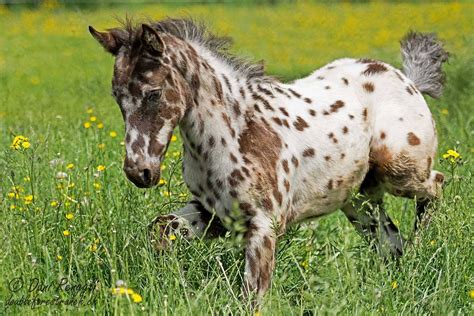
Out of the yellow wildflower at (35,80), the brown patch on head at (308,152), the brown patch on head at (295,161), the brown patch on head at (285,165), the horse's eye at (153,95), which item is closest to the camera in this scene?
the horse's eye at (153,95)

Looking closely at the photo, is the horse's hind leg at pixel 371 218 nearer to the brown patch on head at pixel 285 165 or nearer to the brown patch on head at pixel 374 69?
the brown patch on head at pixel 374 69

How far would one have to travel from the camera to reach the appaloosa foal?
5172mm

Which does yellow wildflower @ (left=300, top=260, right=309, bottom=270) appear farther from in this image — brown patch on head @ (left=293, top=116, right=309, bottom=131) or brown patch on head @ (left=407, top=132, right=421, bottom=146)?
brown patch on head @ (left=407, top=132, right=421, bottom=146)

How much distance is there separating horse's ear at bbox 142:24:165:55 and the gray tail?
8.82ft

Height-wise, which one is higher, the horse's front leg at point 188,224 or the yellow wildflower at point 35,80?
the horse's front leg at point 188,224

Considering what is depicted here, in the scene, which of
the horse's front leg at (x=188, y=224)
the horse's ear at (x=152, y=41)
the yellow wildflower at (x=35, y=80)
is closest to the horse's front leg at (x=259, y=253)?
the horse's front leg at (x=188, y=224)

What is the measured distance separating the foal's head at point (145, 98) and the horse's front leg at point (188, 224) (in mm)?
634

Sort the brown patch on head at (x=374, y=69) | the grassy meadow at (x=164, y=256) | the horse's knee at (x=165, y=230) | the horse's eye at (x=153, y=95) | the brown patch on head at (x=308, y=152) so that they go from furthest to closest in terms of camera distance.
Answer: the brown patch on head at (x=374, y=69), the brown patch on head at (x=308, y=152), the horse's knee at (x=165, y=230), the horse's eye at (x=153, y=95), the grassy meadow at (x=164, y=256)

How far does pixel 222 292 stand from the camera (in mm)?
5117

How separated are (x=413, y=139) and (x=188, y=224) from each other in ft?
5.67

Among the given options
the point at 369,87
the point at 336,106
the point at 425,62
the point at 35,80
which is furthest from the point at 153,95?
the point at 35,80

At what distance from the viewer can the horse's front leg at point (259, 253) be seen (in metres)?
5.46

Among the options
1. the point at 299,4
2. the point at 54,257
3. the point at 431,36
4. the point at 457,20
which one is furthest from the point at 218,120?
the point at 299,4

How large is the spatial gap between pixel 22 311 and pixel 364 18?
58.9 feet
